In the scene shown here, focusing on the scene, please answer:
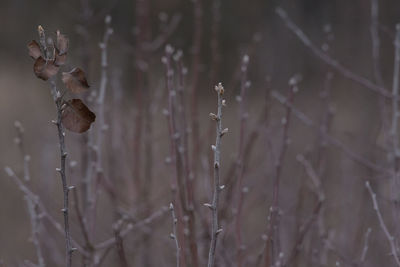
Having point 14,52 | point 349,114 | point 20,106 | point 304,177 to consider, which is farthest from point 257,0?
point 304,177

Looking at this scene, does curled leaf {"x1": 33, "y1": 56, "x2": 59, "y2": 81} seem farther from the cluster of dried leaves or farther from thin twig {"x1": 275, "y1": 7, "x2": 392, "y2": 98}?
thin twig {"x1": 275, "y1": 7, "x2": 392, "y2": 98}

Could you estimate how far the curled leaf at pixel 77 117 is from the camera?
1.04 m

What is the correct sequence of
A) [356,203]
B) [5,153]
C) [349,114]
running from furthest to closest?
[349,114] → [5,153] → [356,203]

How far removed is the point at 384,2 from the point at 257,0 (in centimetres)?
144

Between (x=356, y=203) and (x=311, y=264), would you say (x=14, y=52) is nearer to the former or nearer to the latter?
(x=356, y=203)

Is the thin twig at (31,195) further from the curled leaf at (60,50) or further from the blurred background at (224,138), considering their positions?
the curled leaf at (60,50)

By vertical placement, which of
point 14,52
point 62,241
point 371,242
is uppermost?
point 14,52

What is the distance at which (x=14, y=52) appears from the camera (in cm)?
795

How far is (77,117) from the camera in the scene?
104 cm

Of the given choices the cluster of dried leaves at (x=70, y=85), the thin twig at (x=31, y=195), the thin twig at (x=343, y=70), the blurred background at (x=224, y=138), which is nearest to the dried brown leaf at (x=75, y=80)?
the cluster of dried leaves at (x=70, y=85)

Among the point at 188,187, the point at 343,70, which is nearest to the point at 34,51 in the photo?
the point at 188,187

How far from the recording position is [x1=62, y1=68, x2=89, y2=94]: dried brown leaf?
1028 millimetres

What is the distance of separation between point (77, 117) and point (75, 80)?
0.07 meters

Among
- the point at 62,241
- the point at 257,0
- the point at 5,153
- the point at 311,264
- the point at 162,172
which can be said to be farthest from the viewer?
the point at 5,153
